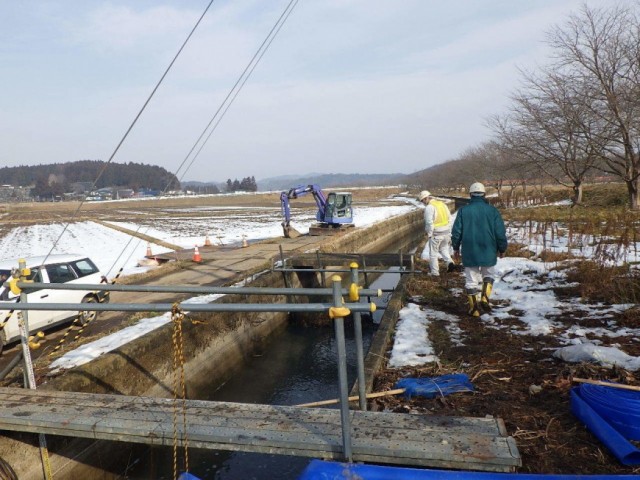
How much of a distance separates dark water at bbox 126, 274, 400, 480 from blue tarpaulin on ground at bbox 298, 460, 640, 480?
302cm

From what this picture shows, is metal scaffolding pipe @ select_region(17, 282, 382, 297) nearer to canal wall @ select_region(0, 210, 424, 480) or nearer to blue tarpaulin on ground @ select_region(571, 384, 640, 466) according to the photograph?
canal wall @ select_region(0, 210, 424, 480)

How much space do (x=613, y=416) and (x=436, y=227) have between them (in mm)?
6829

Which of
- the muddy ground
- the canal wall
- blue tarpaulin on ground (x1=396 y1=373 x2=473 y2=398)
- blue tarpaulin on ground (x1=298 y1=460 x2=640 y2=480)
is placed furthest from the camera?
the canal wall

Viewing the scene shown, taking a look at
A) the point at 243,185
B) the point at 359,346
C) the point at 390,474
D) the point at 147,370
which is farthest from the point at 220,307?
the point at 243,185

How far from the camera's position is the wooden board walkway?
2.90 meters

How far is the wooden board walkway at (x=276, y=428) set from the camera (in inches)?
114

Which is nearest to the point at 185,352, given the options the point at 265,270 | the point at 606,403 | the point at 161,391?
the point at 161,391

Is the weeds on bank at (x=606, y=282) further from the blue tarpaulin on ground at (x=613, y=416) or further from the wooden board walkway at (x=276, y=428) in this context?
the wooden board walkway at (x=276, y=428)

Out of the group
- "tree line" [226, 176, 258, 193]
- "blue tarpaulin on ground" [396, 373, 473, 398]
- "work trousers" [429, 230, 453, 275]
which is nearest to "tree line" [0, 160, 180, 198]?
"tree line" [226, 176, 258, 193]

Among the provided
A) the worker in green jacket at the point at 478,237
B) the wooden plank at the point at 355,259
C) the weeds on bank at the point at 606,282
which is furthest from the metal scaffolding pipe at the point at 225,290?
the wooden plank at the point at 355,259

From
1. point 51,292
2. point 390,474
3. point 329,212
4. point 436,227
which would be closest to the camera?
point 390,474

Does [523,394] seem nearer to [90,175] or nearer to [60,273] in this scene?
[60,273]

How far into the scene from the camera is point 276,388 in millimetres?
8547

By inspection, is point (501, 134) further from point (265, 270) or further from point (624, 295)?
point (624, 295)
